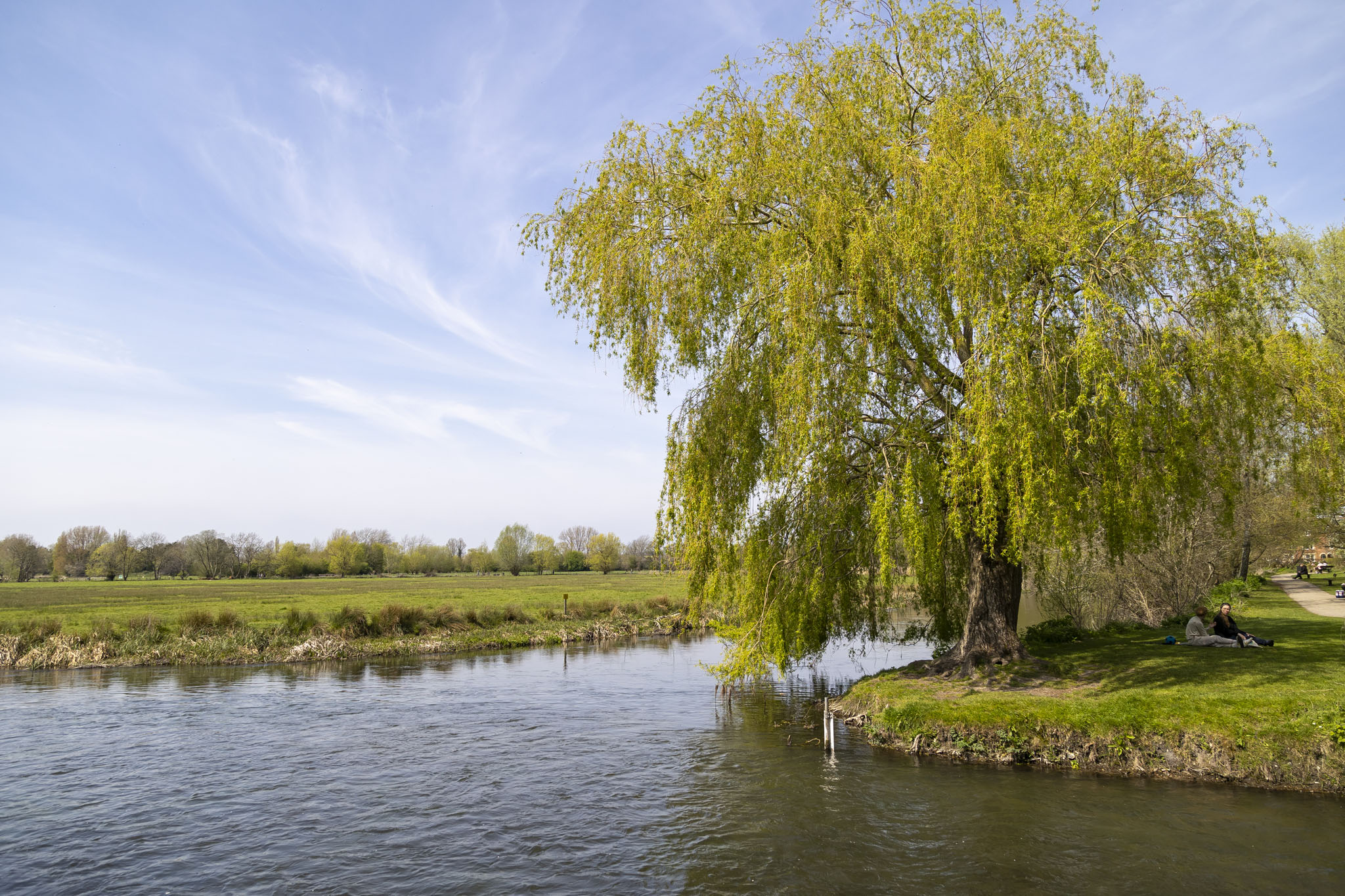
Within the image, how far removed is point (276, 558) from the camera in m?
134

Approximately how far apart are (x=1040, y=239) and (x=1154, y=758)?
955 cm

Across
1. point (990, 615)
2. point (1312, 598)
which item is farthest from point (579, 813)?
point (1312, 598)

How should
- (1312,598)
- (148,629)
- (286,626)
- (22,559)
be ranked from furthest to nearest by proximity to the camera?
(22,559) → (1312,598) → (286,626) → (148,629)

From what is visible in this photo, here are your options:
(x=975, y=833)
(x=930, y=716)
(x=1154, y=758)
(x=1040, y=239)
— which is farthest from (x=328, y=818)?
(x=1040, y=239)

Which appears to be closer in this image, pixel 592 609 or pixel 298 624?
pixel 298 624

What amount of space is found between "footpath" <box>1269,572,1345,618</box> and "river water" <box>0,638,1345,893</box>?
78.4 feet

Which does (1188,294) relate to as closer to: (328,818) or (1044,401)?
(1044,401)

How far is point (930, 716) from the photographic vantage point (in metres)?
15.6

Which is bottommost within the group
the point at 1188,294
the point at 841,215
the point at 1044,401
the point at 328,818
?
the point at 328,818

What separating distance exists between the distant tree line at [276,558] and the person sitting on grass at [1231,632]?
104126 mm

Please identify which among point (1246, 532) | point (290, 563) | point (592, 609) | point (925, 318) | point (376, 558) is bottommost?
point (592, 609)

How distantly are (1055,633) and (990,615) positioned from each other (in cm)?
623

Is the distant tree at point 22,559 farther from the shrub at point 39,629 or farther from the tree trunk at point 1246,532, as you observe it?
the tree trunk at point 1246,532

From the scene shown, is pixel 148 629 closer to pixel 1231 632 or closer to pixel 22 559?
pixel 1231 632
